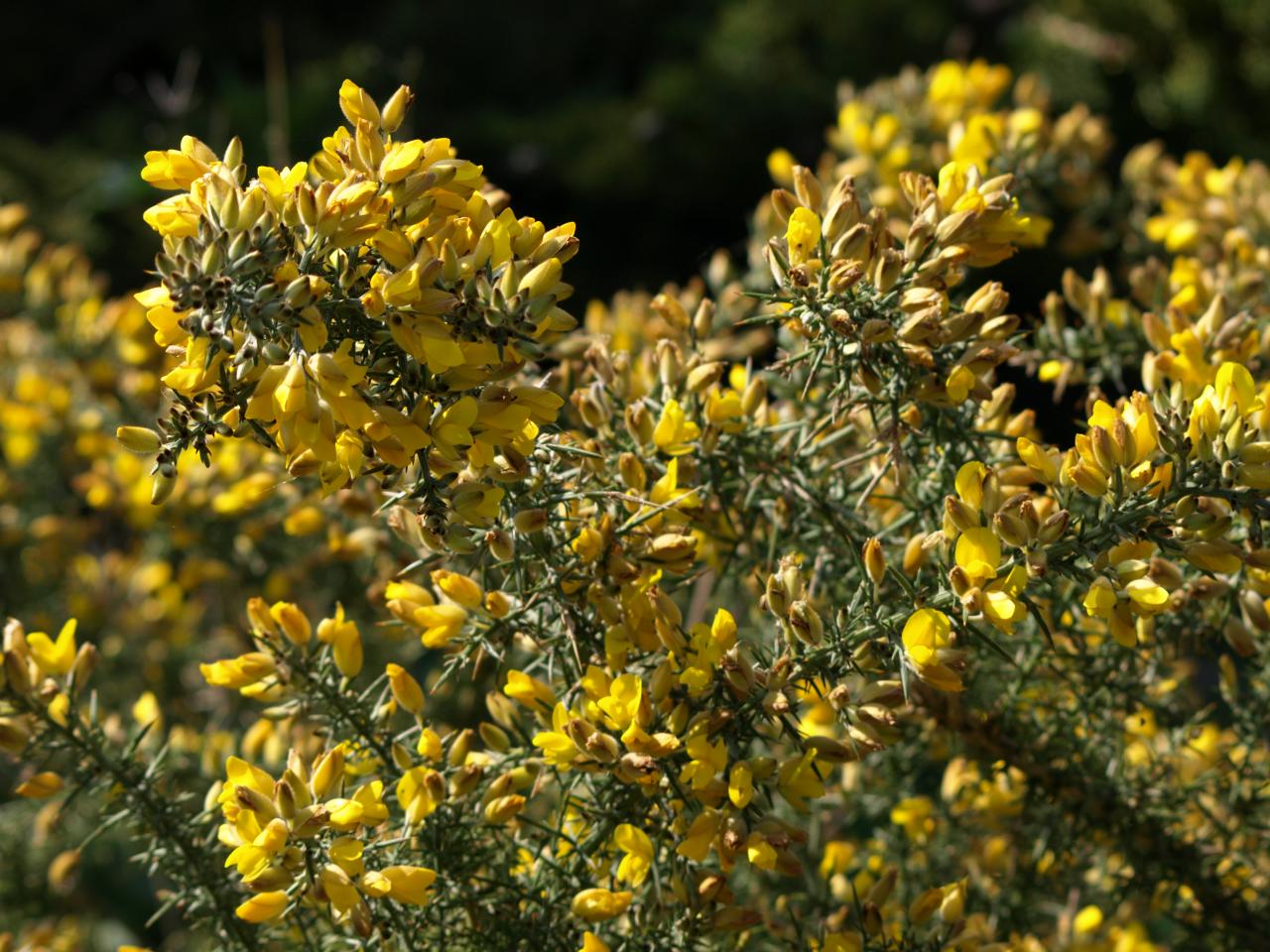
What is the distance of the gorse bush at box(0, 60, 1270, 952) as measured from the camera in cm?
75

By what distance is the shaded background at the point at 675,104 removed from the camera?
3.76 metres

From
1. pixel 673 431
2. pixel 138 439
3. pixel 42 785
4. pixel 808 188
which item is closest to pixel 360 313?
pixel 138 439

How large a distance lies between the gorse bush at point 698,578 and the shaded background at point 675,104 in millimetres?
2290

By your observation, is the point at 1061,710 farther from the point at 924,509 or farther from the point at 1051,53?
the point at 1051,53

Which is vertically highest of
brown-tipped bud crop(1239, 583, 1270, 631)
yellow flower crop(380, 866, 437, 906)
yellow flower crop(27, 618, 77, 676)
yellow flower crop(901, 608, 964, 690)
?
brown-tipped bud crop(1239, 583, 1270, 631)

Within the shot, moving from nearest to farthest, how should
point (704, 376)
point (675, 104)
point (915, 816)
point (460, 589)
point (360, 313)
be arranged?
point (360, 313)
point (460, 589)
point (704, 376)
point (915, 816)
point (675, 104)

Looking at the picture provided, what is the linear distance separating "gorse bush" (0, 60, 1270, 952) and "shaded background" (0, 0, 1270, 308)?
90.2 inches

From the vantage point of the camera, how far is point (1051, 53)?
12.4 feet

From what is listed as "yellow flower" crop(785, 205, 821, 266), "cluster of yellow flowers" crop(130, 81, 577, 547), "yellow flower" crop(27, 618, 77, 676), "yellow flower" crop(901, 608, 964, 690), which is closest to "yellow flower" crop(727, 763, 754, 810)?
"yellow flower" crop(901, 608, 964, 690)

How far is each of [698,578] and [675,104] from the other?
124 inches

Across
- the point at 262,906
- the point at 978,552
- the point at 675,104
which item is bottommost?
the point at 262,906

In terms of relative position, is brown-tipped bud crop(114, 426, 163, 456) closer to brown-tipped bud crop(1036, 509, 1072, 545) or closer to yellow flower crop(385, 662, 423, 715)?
Answer: yellow flower crop(385, 662, 423, 715)

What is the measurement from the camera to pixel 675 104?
394 cm

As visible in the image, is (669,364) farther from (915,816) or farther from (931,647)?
(915,816)
